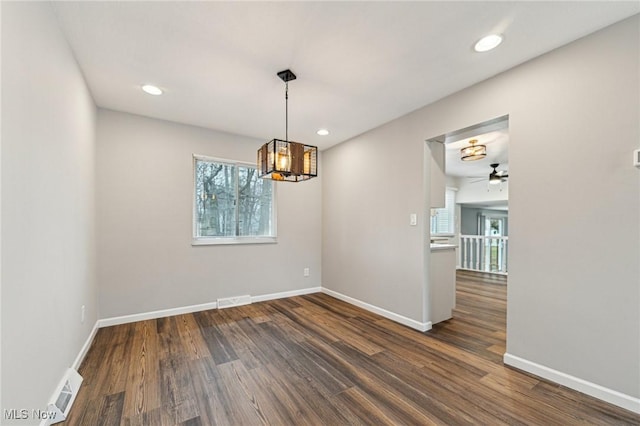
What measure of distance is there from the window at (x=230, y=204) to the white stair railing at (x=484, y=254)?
16.7 ft

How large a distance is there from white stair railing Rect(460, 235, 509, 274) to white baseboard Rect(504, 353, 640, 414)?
4630mm

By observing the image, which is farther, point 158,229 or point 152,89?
point 158,229

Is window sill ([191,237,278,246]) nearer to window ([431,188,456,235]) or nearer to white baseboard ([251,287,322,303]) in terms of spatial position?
white baseboard ([251,287,322,303])

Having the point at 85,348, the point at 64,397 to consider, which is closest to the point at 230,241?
the point at 85,348

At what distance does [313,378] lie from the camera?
2113 mm

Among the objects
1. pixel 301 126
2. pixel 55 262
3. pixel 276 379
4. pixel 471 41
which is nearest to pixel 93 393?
pixel 55 262

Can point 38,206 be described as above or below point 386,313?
above

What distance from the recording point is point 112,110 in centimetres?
324

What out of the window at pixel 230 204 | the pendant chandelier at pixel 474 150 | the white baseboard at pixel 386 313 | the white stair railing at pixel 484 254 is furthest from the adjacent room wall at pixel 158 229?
the white stair railing at pixel 484 254

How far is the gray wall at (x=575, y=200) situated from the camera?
1771mm

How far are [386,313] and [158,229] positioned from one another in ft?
10.3

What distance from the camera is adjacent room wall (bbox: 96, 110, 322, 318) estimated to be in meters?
3.21

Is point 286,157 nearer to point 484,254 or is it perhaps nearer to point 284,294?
point 284,294

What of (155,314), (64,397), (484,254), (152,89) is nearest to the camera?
(64,397)
